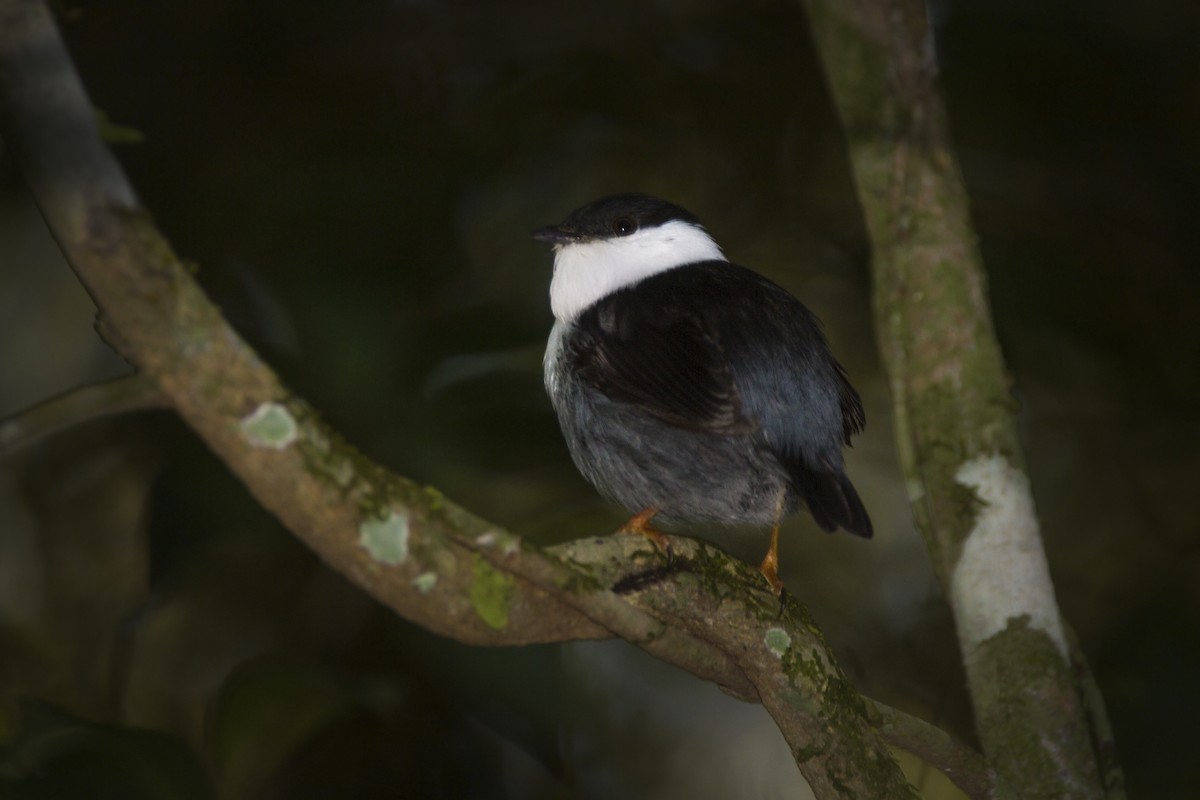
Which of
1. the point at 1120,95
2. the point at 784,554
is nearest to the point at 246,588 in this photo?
the point at 784,554

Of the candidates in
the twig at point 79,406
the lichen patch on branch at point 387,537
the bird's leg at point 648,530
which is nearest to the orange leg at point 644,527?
the bird's leg at point 648,530

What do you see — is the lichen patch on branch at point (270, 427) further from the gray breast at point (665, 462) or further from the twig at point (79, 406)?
the gray breast at point (665, 462)

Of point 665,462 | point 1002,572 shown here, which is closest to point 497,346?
point 665,462

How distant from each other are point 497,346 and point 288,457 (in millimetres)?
1951

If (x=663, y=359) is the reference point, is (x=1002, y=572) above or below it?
below

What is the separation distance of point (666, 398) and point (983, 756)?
3.04 ft

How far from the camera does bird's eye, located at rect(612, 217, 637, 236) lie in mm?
2781

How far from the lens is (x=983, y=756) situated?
2207 mm

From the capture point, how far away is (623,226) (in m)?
2.79

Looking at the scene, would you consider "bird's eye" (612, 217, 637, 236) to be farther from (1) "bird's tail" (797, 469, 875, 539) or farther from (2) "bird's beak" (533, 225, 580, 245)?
(1) "bird's tail" (797, 469, 875, 539)

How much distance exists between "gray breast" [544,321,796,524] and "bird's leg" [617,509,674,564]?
0.11 ft

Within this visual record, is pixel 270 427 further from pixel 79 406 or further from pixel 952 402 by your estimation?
pixel 952 402

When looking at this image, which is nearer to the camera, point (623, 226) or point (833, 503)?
point (833, 503)

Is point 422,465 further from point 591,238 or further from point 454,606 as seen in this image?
point 454,606
